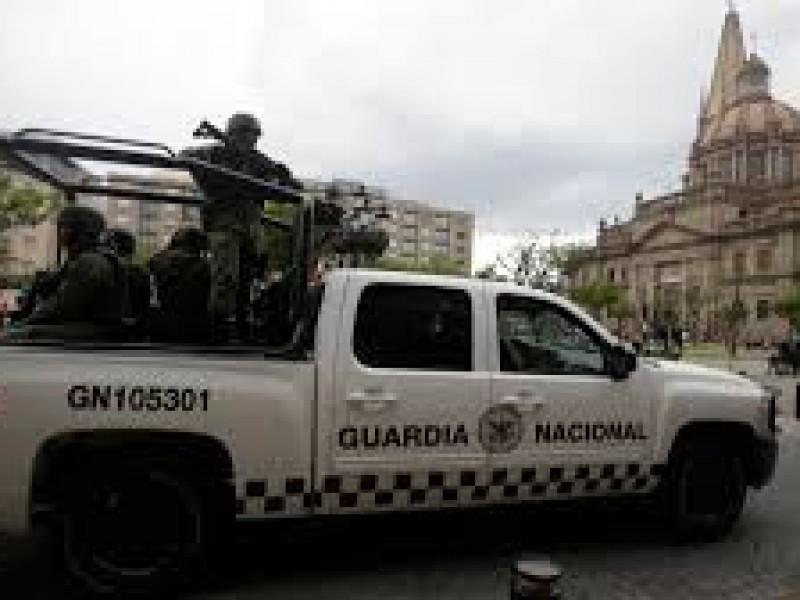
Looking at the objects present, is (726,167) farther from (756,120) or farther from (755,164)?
(756,120)

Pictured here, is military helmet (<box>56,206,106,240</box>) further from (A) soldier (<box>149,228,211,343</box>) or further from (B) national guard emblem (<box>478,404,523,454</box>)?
(B) national guard emblem (<box>478,404,523,454</box>)

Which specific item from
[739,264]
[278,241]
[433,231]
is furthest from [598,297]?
[278,241]

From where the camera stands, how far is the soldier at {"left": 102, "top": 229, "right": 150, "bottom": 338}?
5.81 meters

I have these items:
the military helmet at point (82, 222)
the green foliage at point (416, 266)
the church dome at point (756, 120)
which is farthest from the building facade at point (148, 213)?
the church dome at point (756, 120)

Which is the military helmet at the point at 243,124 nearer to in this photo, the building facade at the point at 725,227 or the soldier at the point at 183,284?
the soldier at the point at 183,284

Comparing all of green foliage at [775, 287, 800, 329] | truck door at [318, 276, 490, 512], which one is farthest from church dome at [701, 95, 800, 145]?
truck door at [318, 276, 490, 512]

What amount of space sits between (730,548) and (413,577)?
248 cm

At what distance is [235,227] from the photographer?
6.57 metres

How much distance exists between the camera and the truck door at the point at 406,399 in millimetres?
A: 5590

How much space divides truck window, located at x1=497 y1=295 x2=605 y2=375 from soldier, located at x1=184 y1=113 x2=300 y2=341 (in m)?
1.64

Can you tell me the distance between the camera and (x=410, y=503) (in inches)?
229

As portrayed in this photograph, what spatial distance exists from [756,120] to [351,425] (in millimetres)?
107630

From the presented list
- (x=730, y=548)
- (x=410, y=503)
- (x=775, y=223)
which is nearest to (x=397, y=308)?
(x=410, y=503)

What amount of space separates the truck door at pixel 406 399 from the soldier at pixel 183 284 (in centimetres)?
102
